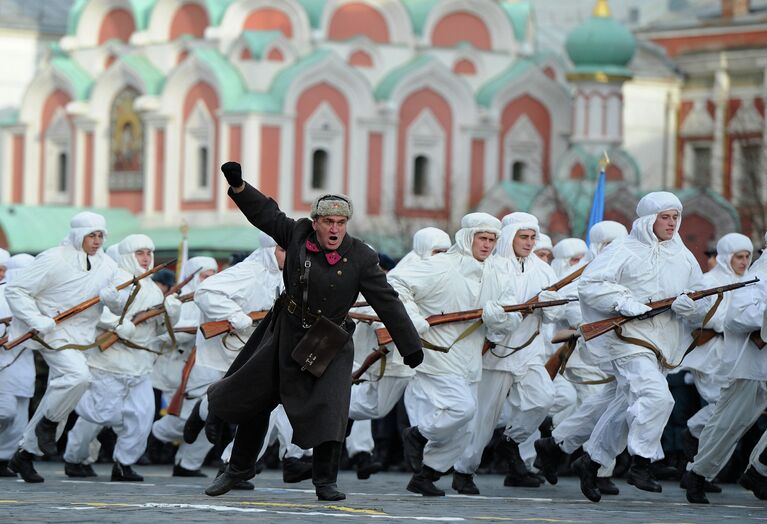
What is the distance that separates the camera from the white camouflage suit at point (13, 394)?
55.1 ft

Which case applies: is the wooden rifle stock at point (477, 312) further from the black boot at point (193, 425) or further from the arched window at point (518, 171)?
the arched window at point (518, 171)

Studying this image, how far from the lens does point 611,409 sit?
14.5 meters

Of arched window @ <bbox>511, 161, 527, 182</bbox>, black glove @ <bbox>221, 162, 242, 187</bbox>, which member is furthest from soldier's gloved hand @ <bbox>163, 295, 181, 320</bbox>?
arched window @ <bbox>511, 161, 527, 182</bbox>

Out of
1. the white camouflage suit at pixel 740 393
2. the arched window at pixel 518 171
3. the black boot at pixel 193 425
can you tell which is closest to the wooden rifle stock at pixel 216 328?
the black boot at pixel 193 425

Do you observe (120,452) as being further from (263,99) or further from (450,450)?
(263,99)

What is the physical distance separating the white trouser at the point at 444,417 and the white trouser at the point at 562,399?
269 centimetres

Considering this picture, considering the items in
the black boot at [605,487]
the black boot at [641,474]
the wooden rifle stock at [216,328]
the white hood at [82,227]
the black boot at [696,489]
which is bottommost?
the black boot at [605,487]

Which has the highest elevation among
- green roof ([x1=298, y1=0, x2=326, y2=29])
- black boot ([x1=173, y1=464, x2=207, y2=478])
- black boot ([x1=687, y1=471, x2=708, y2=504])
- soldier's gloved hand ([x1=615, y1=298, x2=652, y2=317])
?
green roof ([x1=298, y1=0, x2=326, y2=29])

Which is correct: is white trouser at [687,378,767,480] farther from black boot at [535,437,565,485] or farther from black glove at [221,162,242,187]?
black glove at [221,162,242,187]

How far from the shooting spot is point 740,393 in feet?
47.0

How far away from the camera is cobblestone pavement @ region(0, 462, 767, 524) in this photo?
11156 millimetres

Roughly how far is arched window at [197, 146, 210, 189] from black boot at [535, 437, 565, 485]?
129 ft

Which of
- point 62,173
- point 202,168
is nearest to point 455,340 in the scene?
point 202,168

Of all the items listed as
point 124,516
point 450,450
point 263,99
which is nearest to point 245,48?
Answer: point 263,99
